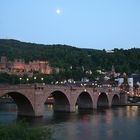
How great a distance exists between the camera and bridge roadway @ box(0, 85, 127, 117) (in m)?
58.2

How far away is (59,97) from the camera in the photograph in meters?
75.5

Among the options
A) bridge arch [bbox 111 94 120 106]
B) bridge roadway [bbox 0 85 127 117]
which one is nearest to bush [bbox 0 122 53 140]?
bridge roadway [bbox 0 85 127 117]

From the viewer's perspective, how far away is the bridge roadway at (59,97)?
5819cm

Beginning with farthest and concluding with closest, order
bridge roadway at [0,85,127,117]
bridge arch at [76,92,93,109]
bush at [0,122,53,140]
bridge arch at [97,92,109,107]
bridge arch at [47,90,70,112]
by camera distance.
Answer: bridge arch at [97,92,109,107], bridge arch at [76,92,93,109], bridge arch at [47,90,70,112], bridge roadway at [0,85,127,117], bush at [0,122,53,140]

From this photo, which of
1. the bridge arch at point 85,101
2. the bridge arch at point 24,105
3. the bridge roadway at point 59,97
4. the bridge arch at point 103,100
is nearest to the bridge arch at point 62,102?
the bridge roadway at point 59,97

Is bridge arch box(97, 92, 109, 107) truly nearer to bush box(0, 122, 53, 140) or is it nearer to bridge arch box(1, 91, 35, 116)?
Result: bridge arch box(1, 91, 35, 116)

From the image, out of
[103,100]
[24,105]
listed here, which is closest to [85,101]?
[103,100]

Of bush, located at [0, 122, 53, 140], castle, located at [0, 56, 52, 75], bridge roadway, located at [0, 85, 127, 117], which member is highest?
castle, located at [0, 56, 52, 75]

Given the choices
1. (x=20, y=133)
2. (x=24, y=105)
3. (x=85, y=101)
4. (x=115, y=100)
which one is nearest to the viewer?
(x=20, y=133)

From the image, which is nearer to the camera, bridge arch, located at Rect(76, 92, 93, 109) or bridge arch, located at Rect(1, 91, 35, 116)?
bridge arch, located at Rect(1, 91, 35, 116)

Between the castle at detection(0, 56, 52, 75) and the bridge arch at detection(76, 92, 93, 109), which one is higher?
the castle at detection(0, 56, 52, 75)

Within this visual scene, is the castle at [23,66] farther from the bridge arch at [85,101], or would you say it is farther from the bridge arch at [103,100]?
the bridge arch at [85,101]

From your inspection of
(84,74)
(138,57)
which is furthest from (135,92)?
(138,57)

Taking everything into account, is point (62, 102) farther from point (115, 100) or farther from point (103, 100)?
point (115, 100)
